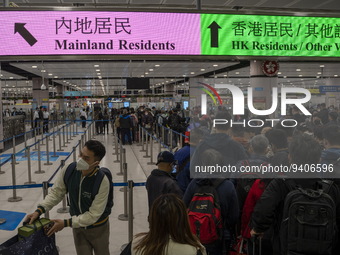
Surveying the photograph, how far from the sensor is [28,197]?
6.79m

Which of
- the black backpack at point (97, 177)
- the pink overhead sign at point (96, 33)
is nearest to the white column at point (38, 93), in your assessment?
the pink overhead sign at point (96, 33)

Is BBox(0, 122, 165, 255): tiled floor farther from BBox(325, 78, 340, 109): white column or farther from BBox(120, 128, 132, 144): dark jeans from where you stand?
BBox(325, 78, 340, 109): white column

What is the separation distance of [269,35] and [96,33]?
313cm

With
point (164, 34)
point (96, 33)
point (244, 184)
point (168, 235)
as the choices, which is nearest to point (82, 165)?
point (168, 235)

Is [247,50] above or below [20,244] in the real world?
above

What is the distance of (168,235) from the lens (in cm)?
180

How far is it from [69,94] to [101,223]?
2847 centimetres

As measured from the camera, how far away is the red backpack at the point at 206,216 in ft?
8.61

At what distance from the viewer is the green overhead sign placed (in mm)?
6004

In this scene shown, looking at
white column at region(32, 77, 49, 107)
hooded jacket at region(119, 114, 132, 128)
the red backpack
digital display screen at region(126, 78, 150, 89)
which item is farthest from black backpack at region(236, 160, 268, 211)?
white column at region(32, 77, 49, 107)

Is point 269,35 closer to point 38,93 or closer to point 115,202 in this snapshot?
point 115,202

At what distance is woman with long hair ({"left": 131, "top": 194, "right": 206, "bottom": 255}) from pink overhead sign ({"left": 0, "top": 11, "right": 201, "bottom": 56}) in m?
4.40

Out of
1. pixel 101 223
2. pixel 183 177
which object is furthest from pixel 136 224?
pixel 101 223

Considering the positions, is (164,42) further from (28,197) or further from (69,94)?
(69,94)
